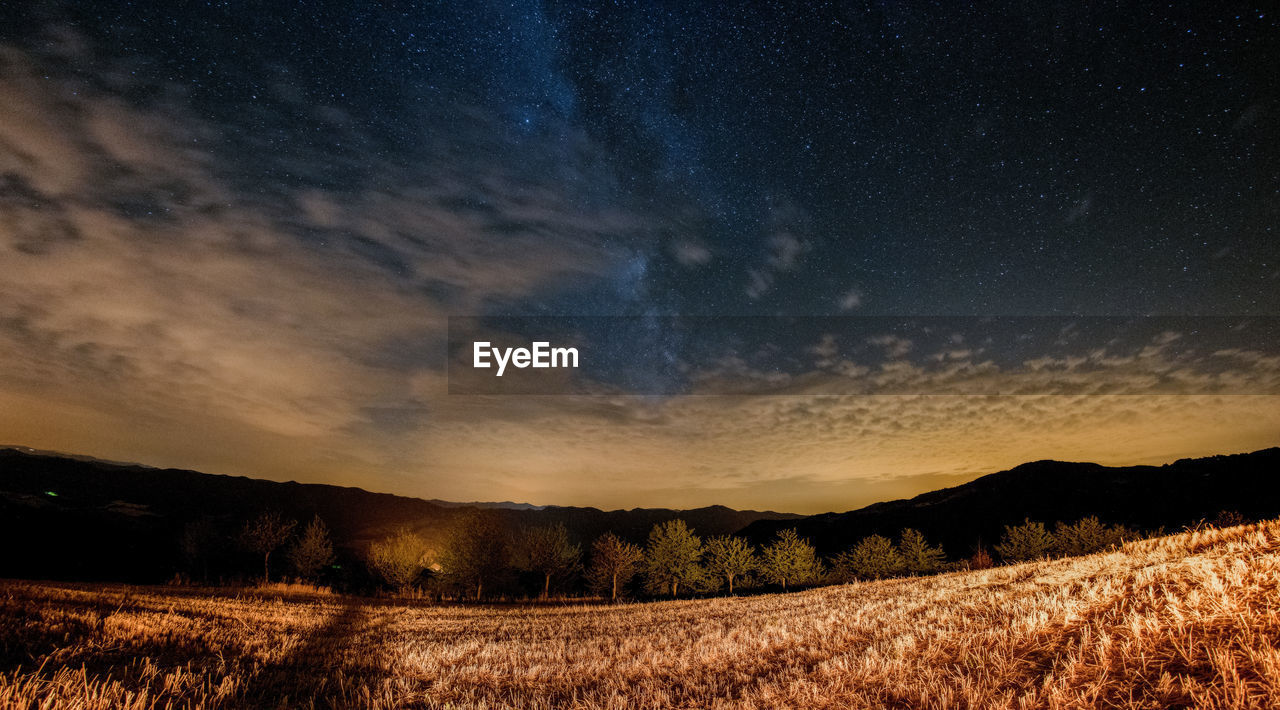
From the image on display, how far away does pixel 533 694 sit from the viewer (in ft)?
24.5

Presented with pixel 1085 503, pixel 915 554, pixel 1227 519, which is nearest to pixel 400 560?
pixel 1227 519

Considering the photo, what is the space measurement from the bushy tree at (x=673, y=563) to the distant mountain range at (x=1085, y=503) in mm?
103778

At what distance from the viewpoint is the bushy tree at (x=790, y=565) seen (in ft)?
217

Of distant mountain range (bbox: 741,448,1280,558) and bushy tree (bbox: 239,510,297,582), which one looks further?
distant mountain range (bbox: 741,448,1280,558)

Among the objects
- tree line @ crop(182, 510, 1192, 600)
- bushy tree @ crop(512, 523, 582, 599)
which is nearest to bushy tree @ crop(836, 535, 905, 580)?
tree line @ crop(182, 510, 1192, 600)

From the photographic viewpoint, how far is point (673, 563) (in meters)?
64.6

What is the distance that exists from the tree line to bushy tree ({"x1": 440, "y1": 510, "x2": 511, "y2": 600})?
0.42ft

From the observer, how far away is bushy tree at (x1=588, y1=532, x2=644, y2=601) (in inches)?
2377

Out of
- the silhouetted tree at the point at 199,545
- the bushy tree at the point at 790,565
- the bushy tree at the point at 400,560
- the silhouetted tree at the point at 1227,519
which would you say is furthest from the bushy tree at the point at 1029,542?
the silhouetted tree at the point at 199,545

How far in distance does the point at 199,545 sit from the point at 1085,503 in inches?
9408

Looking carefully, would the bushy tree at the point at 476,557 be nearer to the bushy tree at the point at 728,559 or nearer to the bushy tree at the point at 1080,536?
the bushy tree at the point at 728,559

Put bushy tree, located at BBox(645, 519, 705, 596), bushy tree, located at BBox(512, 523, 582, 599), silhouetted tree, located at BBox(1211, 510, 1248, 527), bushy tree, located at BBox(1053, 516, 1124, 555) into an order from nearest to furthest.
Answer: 1. silhouetted tree, located at BBox(1211, 510, 1248, 527)
2. bushy tree, located at BBox(512, 523, 582, 599)
3. bushy tree, located at BBox(645, 519, 705, 596)
4. bushy tree, located at BBox(1053, 516, 1124, 555)

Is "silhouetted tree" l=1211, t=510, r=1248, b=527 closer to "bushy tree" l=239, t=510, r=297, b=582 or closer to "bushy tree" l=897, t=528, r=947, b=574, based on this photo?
"bushy tree" l=897, t=528, r=947, b=574

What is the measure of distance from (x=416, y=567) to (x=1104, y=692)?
7093 cm
